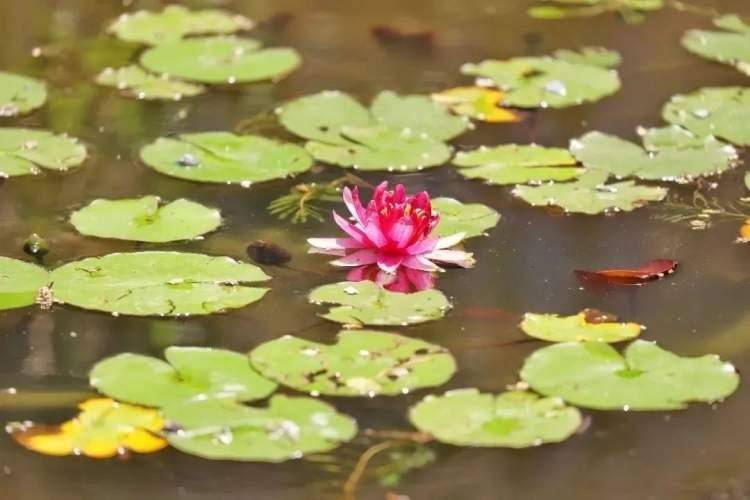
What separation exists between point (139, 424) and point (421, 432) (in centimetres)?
32

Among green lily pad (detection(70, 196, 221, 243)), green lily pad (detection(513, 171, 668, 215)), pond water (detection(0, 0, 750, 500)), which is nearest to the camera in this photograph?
pond water (detection(0, 0, 750, 500))

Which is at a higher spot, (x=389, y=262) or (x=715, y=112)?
(x=715, y=112)

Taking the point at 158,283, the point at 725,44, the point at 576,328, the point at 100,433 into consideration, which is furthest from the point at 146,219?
the point at 725,44

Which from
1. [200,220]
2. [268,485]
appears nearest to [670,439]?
[268,485]

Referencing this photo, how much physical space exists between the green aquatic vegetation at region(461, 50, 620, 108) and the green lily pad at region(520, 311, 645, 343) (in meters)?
0.83

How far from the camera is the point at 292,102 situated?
8.50 ft

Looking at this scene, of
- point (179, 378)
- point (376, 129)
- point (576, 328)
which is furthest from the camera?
point (376, 129)

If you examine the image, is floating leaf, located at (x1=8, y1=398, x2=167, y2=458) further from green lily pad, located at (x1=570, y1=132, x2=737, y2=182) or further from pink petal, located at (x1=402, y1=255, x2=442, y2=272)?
green lily pad, located at (x1=570, y1=132, x2=737, y2=182)

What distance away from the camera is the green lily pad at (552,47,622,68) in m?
2.83

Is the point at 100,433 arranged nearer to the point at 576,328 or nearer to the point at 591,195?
the point at 576,328

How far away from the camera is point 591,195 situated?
7.35 ft

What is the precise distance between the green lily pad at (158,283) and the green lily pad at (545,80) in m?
0.86

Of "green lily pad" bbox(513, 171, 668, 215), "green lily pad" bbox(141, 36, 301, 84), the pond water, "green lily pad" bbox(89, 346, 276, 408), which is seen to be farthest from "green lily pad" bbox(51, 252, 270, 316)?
"green lily pad" bbox(141, 36, 301, 84)

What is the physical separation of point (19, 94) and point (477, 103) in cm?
84
